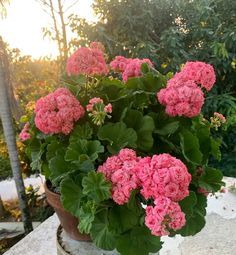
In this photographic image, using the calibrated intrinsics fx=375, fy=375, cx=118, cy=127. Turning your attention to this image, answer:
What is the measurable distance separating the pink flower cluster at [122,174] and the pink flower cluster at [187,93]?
7.6 inches

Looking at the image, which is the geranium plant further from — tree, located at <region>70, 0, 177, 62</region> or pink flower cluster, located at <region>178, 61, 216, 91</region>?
tree, located at <region>70, 0, 177, 62</region>

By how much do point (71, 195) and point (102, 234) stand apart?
0.40 feet

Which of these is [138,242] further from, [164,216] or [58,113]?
[58,113]

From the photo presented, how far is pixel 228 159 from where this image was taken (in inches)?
120

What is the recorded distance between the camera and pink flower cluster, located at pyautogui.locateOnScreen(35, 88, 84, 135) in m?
0.94

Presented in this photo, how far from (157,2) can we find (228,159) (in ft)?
4.55

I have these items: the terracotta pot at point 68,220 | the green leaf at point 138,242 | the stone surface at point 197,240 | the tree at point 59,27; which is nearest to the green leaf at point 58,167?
the terracotta pot at point 68,220

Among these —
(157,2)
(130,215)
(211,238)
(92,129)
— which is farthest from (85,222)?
(157,2)

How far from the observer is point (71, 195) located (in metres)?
0.93

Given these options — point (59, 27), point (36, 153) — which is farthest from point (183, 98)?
point (59, 27)

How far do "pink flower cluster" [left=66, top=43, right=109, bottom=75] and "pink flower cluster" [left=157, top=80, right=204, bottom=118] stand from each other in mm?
191

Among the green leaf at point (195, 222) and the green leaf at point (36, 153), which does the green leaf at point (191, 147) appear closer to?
the green leaf at point (195, 222)

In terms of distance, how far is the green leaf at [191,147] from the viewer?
3.13 feet

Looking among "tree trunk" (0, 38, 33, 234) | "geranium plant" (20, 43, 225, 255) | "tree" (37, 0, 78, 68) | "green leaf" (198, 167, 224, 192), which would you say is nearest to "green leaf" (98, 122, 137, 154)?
"geranium plant" (20, 43, 225, 255)
